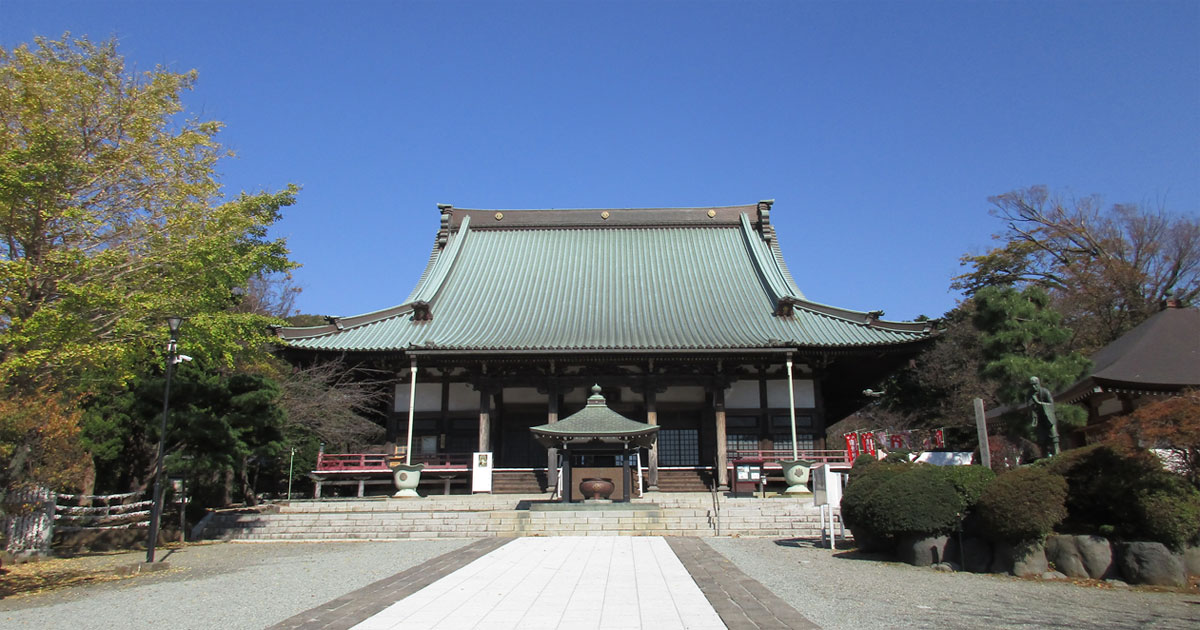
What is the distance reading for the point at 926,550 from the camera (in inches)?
397

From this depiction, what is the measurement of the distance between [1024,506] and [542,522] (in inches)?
353

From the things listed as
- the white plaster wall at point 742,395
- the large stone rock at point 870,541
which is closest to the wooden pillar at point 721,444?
the white plaster wall at point 742,395

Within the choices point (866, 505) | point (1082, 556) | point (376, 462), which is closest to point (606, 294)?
point (376, 462)

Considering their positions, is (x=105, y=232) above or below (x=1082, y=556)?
above

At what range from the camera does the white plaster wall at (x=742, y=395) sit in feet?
69.8

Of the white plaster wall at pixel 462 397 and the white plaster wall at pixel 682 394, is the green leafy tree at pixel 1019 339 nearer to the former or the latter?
the white plaster wall at pixel 682 394

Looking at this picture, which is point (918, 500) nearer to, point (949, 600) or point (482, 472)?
point (949, 600)

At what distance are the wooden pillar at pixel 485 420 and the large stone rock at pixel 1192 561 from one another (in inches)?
602

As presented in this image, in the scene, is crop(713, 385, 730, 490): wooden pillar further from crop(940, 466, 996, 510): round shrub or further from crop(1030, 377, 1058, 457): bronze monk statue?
crop(940, 466, 996, 510): round shrub

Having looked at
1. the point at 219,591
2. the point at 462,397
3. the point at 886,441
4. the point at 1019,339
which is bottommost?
the point at 219,591

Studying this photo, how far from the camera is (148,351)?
42.5ft

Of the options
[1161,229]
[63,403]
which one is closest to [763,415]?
[63,403]

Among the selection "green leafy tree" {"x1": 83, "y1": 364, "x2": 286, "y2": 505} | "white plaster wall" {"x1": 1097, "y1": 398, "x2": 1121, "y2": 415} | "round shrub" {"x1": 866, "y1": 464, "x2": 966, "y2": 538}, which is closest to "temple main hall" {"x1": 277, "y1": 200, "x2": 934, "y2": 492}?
"green leafy tree" {"x1": 83, "y1": 364, "x2": 286, "y2": 505}

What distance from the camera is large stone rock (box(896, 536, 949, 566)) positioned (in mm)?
10016
